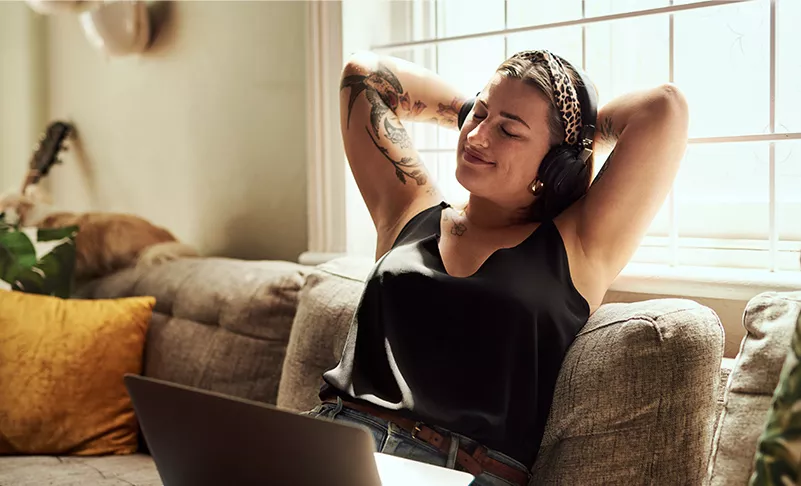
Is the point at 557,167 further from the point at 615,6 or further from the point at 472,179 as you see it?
the point at 615,6

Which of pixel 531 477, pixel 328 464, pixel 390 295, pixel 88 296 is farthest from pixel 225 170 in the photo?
pixel 328 464

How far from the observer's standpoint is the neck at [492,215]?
152 centimetres

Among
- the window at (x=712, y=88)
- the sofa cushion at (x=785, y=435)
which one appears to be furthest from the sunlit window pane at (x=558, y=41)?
the sofa cushion at (x=785, y=435)

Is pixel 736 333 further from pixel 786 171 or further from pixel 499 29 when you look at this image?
pixel 499 29

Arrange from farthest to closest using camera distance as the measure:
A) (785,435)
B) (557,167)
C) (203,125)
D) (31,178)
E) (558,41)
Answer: (31,178)
(203,125)
(558,41)
(557,167)
(785,435)

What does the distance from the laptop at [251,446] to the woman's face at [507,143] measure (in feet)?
1.81

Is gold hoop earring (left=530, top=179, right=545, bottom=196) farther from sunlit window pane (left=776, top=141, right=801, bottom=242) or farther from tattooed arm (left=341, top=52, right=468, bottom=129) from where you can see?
sunlit window pane (left=776, top=141, right=801, bottom=242)

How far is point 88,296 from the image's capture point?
2.47m

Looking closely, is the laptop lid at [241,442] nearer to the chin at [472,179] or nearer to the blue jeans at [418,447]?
the blue jeans at [418,447]

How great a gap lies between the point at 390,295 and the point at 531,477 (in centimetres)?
39

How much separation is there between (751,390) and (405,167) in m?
0.80

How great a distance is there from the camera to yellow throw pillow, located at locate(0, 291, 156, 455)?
2.04 metres

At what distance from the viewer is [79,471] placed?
1888 millimetres

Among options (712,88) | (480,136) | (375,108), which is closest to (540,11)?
(712,88)
